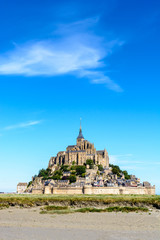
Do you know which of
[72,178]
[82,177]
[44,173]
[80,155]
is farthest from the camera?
[80,155]

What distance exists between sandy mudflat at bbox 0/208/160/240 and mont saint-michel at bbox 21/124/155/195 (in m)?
54.1

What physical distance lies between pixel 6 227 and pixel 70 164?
92.9m

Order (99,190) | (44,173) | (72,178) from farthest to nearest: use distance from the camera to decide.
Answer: (44,173) → (72,178) → (99,190)

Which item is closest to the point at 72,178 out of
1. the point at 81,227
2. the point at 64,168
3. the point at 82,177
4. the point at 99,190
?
the point at 82,177

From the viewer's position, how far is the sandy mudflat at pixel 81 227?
1809cm

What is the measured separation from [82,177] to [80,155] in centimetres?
1796

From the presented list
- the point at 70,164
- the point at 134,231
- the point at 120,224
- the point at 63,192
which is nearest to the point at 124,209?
the point at 120,224

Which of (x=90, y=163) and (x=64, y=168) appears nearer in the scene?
(x=64, y=168)

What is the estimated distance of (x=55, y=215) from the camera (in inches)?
1038

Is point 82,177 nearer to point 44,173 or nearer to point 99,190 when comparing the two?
point 99,190

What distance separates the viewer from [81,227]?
21078 mm

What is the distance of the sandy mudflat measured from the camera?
18.1m

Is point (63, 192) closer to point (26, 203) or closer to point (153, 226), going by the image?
point (26, 203)

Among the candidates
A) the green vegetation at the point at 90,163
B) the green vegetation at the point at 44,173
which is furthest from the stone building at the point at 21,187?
the green vegetation at the point at 90,163
